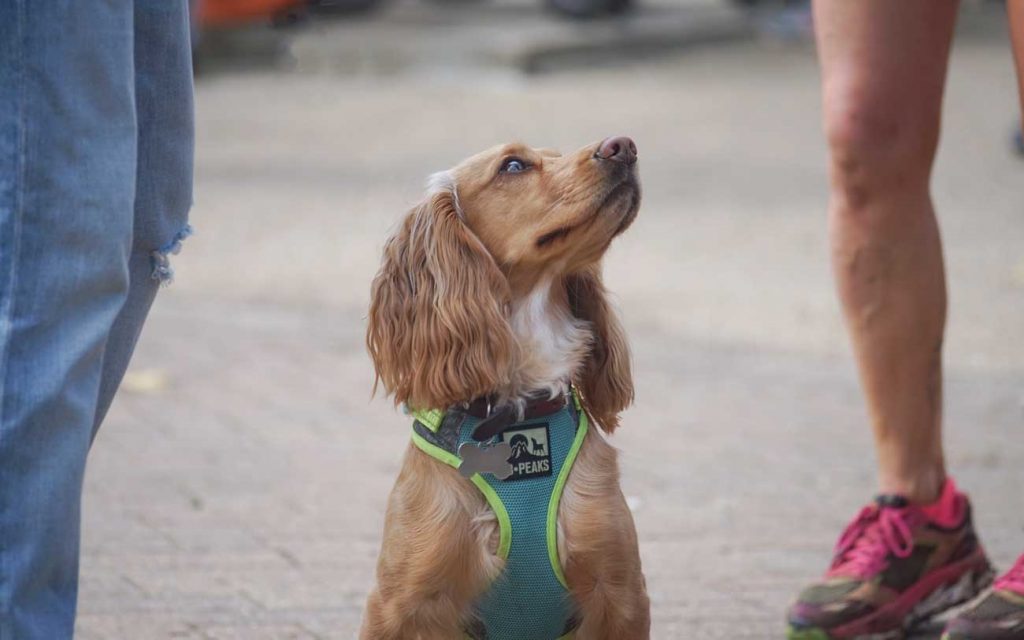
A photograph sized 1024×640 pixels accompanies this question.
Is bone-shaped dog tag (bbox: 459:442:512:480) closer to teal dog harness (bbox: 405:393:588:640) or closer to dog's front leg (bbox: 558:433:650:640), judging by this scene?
teal dog harness (bbox: 405:393:588:640)

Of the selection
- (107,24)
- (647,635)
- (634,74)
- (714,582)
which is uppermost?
(107,24)

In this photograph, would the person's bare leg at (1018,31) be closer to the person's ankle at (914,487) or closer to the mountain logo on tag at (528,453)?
the person's ankle at (914,487)

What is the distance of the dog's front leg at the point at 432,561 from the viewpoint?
2961 mm

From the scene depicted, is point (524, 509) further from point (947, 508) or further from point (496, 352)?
point (947, 508)

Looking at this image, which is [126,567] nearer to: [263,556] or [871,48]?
[263,556]

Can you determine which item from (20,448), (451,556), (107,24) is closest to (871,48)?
(451,556)

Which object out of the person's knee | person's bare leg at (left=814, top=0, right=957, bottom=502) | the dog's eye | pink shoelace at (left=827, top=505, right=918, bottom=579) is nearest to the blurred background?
pink shoelace at (left=827, top=505, right=918, bottom=579)

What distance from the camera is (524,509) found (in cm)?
299

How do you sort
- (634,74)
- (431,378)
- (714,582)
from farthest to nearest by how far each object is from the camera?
(634,74)
(714,582)
(431,378)

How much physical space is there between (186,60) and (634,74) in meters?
13.0

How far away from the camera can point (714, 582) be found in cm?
414

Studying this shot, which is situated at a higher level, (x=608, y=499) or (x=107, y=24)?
(x=107, y=24)

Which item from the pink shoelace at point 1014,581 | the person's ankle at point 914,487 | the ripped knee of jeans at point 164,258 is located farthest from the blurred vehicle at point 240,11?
the pink shoelace at point 1014,581

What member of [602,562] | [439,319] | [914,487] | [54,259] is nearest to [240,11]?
[914,487]
